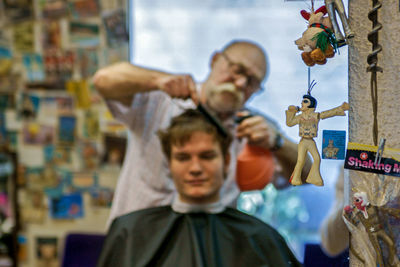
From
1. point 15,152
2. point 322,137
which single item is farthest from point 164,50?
point 322,137

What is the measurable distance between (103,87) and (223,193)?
0.57m

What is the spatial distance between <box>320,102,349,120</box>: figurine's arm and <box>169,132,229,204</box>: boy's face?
650 mm

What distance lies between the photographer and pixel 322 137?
0.70 metres

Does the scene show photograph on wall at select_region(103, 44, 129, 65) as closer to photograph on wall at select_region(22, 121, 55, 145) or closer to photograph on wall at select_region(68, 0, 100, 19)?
photograph on wall at select_region(68, 0, 100, 19)

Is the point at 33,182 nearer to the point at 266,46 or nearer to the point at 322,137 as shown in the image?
the point at 266,46

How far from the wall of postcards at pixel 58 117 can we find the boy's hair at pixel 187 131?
119cm

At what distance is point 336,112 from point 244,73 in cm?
66

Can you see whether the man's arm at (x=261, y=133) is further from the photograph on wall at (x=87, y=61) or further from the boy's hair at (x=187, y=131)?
the photograph on wall at (x=87, y=61)

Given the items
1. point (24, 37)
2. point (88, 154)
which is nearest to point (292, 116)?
point (88, 154)

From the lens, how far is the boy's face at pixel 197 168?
1308 millimetres

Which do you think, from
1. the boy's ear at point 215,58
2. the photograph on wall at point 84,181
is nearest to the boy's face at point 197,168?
the boy's ear at point 215,58

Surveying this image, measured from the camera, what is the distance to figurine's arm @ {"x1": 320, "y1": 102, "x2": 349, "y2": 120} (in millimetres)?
694

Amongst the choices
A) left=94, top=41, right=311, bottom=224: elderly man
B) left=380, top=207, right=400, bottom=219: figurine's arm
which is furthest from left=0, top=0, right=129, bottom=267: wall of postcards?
left=380, top=207, right=400, bottom=219: figurine's arm

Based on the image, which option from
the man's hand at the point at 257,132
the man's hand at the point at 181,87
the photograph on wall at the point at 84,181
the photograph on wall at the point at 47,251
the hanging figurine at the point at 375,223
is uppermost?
the man's hand at the point at 181,87
